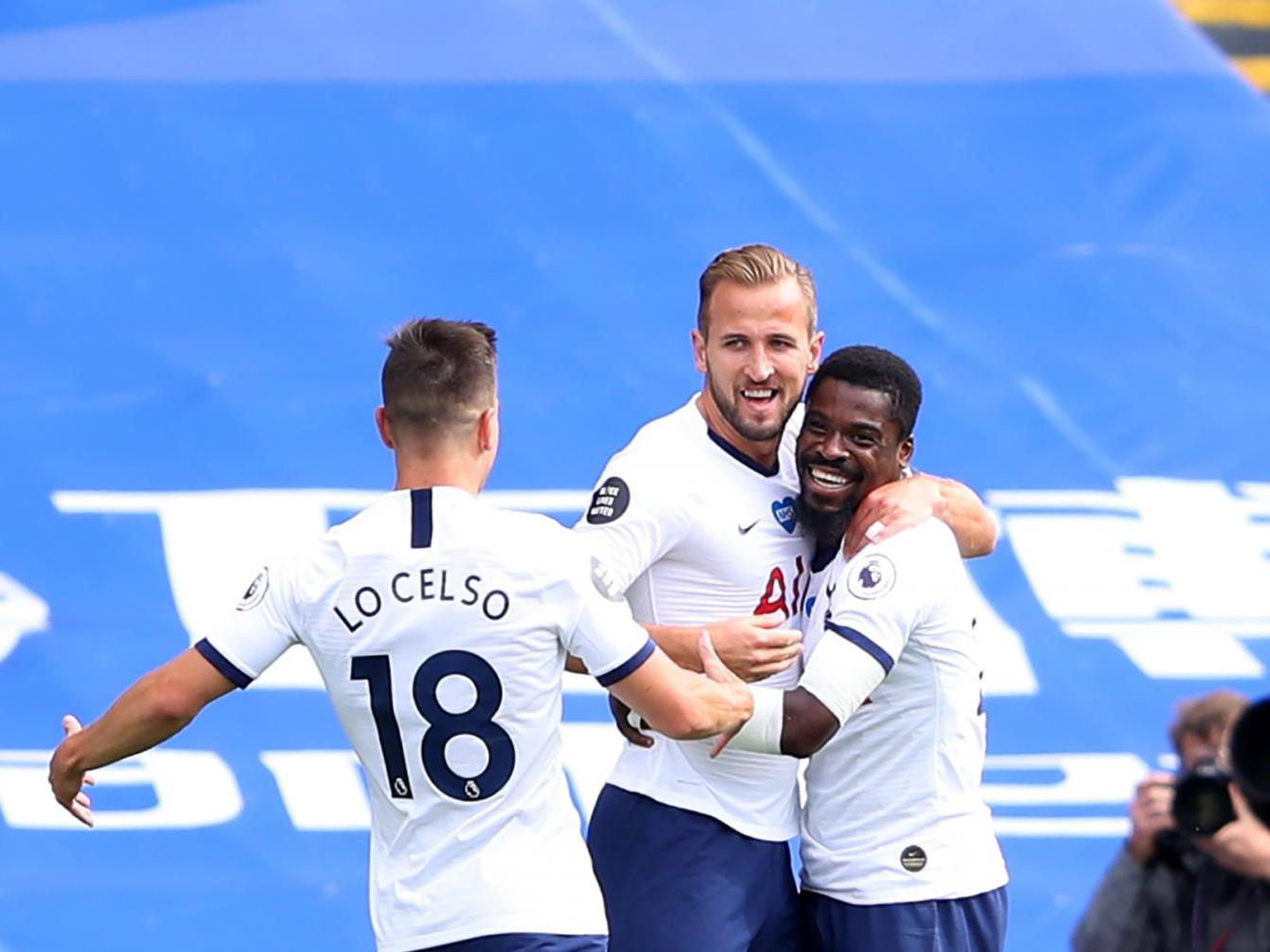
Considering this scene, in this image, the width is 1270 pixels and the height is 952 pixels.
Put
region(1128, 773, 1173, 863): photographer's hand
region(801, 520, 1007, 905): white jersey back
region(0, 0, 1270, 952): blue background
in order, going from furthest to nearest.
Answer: region(0, 0, 1270, 952): blue background
region(801, 520, 1007, 905): white jersey back
region(1128, 773, 1173, 863): photographer's hand

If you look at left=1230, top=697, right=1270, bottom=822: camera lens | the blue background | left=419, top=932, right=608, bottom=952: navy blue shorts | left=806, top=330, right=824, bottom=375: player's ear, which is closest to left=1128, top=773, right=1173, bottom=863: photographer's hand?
left=1230, top=697, right=1270, bottom=822: camera lens

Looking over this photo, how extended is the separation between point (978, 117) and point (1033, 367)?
1452 millimetres

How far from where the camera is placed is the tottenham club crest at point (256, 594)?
11.7 feet

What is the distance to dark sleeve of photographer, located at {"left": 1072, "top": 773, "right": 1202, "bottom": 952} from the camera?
2.75 metres

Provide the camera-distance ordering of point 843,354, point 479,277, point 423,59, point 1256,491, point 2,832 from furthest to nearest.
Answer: point 423,59
point 479,277
point 1256,491
point 2,832
point 843,354

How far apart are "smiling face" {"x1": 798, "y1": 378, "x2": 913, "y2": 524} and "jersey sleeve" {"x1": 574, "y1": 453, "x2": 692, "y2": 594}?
0.25 m

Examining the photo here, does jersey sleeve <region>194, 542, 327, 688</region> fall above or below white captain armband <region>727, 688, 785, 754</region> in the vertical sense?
above

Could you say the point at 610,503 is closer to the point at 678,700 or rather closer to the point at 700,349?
the point at 700,349

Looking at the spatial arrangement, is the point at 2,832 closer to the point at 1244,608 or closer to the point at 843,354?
the point at 843,354

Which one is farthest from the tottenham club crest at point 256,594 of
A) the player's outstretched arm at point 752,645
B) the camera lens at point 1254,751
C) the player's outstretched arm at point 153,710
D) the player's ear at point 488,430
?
the camera lens at point 1254,751

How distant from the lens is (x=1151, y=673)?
→ 6.54 metres

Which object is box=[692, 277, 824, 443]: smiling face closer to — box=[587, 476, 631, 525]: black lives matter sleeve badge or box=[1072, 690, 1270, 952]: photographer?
box=[587, 476, 631, 525]: black lives matter sleeve badge

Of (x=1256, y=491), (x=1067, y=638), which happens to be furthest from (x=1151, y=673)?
(x=1256, y=491)

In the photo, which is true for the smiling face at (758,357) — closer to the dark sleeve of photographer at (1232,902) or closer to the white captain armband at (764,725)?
the white captain armband at (764,725)
